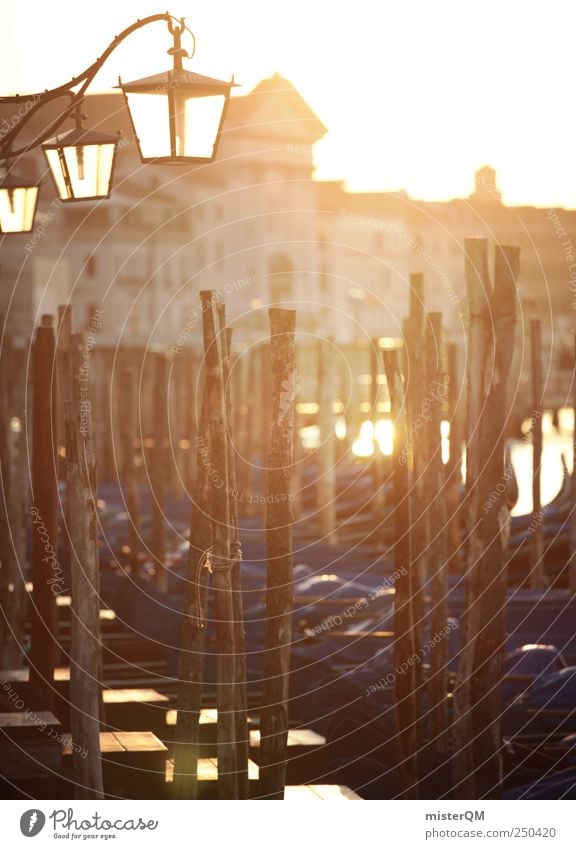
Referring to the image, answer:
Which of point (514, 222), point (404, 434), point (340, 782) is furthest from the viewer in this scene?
point (514, 222)

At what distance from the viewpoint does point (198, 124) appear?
4820mm

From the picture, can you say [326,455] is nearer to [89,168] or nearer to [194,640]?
[194,640]

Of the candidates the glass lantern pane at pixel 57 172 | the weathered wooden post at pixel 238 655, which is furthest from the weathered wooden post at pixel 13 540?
the glass lantern pane at pixel 57 172

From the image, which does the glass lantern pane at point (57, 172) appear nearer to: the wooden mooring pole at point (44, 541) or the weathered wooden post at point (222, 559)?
the weathered wooden post at point (222, 559)

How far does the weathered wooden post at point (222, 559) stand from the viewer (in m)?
5.49

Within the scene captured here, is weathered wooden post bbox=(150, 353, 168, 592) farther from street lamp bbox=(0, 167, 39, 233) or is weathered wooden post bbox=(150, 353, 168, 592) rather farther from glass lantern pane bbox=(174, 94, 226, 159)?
glass lantern pane bbox=(174, 94, 226, 159)

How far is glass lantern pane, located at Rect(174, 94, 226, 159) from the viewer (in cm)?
480

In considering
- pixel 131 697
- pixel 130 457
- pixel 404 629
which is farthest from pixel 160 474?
pixel 404 629

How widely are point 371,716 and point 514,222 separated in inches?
1680

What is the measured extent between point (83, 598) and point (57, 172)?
4.88 feet

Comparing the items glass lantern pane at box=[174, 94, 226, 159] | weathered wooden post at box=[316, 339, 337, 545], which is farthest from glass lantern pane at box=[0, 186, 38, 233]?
weathered wooden post at box=[316, 339, 337, 545]

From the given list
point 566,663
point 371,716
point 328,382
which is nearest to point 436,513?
point 371,716

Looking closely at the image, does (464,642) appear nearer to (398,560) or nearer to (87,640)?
(398,560)

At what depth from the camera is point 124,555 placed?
1283 centimetres
